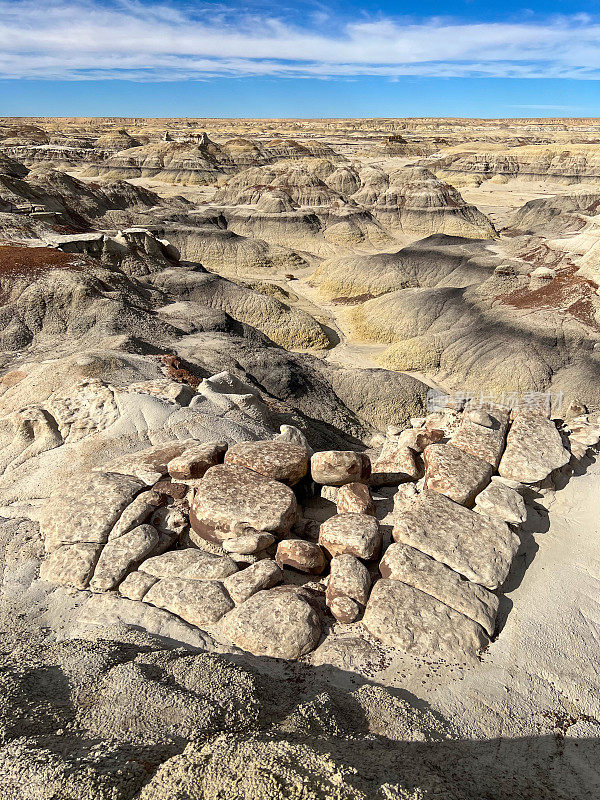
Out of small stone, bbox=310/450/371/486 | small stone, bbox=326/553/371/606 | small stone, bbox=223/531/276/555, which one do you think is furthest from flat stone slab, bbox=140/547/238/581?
small stone, bbox=310/450/371/486

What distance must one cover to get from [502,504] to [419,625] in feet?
7.17

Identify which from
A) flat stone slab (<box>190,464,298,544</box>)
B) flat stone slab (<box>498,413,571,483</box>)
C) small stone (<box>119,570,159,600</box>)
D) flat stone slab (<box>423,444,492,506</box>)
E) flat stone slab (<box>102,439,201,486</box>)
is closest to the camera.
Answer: small stone (<box>119,570,159,600</box>)

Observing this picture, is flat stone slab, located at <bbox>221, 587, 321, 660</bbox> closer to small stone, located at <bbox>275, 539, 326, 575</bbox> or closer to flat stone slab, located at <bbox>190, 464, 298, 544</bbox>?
small stone, located at <bbox>275, 539, 326, 575</bbox>

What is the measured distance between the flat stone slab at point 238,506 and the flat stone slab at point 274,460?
0.24 metres

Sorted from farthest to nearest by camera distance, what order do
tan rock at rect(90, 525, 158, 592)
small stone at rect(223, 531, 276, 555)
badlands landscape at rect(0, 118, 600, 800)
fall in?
small stone at rect(223, 531, 276, 555) → tan rock at rect(90, 525, 158, 592) → badlands landscape at rect(0, 118, 600, 800)

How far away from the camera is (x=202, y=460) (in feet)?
24.9

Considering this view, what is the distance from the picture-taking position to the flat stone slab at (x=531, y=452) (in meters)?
7.46

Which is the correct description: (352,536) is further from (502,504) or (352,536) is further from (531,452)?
(531,452)

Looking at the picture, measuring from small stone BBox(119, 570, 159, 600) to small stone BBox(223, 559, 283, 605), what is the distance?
2.95ft

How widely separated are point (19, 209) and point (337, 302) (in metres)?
18.2

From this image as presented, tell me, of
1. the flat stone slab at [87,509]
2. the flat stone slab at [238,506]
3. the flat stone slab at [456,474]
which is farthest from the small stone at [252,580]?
the flat stone slab at [456,474]

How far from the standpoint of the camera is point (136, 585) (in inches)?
240

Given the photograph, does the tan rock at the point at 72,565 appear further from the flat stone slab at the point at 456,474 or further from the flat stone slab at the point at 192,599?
the flat stone slab at the point at 456,474

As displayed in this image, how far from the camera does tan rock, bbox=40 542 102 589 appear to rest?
20.6 feet
